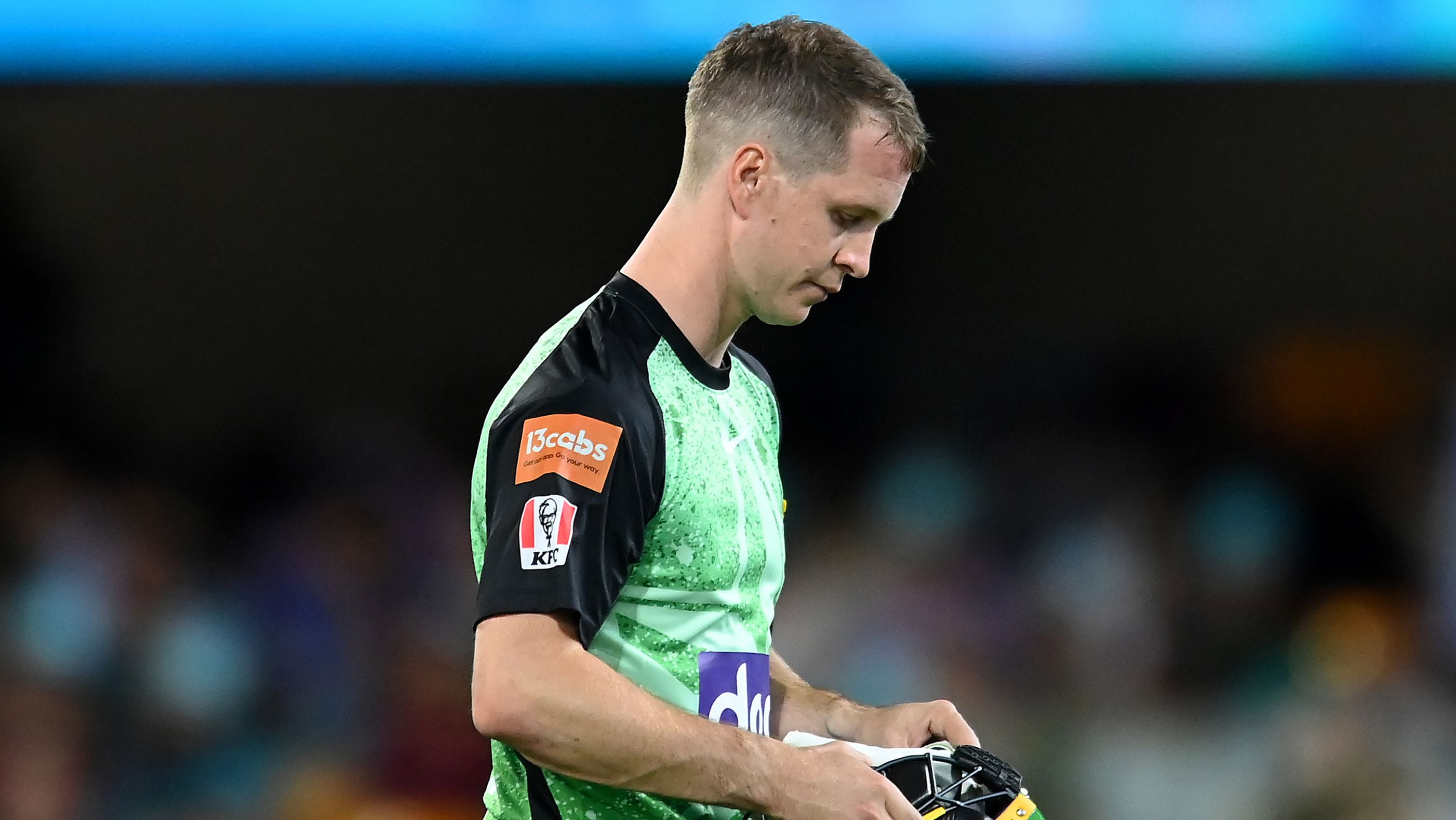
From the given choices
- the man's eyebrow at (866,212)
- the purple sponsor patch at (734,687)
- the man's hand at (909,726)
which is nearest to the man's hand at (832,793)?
the purple sponsor patch at (734,687)

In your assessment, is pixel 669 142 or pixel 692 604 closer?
pixel 692 604

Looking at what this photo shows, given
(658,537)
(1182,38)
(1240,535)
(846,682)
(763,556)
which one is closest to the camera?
(658,537)

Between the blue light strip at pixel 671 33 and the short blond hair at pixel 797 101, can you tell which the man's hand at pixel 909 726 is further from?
the blue light strip at pixel 671 33

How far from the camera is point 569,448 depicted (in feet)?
5.07

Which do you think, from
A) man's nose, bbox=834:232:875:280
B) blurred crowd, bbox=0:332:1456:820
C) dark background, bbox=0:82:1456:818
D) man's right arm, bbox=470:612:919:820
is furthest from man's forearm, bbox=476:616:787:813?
dark background, bbox=0:82:1456:818

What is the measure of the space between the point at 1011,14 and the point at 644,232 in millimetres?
1641

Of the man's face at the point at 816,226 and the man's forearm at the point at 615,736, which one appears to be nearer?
the man's forearm at the point at 615,736

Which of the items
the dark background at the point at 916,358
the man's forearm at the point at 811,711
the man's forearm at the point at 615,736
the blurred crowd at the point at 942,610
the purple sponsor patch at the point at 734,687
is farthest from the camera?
the dark background at the point at 916,358

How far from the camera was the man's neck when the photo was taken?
70.6 inches

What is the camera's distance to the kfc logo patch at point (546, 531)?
1.51 m

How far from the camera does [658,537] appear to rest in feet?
5.45

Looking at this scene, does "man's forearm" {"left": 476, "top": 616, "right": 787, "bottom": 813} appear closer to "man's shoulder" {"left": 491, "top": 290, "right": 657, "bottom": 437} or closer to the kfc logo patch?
the kfc logo patch

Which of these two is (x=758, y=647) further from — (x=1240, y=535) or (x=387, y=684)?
(x=1240, y=535)

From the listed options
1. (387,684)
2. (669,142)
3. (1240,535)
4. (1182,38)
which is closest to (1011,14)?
(1182,38)
